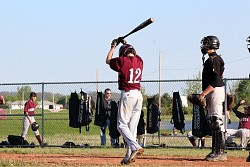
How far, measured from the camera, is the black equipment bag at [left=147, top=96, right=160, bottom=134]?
2125 centimetres

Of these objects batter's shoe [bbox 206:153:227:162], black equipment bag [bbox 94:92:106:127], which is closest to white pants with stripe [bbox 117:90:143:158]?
batter's shoe [bbox 206:153:227:162]

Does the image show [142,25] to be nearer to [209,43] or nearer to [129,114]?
[209,43]

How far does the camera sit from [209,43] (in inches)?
541

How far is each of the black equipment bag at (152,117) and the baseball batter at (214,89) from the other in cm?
749

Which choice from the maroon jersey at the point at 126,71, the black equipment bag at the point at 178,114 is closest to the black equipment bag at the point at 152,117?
the black equipment bag at the point at 178,114

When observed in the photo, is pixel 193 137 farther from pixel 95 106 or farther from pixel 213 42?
pixel 213 42

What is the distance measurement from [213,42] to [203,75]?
70 cm

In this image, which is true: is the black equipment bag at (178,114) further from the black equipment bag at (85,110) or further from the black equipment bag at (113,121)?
the black equipment bag at (85,110)

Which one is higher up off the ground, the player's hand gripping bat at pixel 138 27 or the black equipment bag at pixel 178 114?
the player's hand gripping bat at pixel 138 27

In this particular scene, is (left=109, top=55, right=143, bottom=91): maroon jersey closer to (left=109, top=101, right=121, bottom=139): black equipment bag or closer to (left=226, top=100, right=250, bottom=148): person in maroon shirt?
(left=226, top=100, right=250, bottom=148): person in maroon shirt

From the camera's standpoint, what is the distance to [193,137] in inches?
808

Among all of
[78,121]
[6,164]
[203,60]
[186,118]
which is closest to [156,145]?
[186,118]

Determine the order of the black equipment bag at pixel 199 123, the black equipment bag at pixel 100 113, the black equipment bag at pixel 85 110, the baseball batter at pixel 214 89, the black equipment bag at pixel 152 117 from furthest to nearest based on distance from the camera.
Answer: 1. the black equipment bag at pixel 85 110
2. the black equipment bag at pixel 100 113
3. the black equipment bag at pixel 152 117
4. the black equipment bag at pixel 199 123
5. the baseball batter at pixel 214 89

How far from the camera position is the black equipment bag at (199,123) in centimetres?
2000
